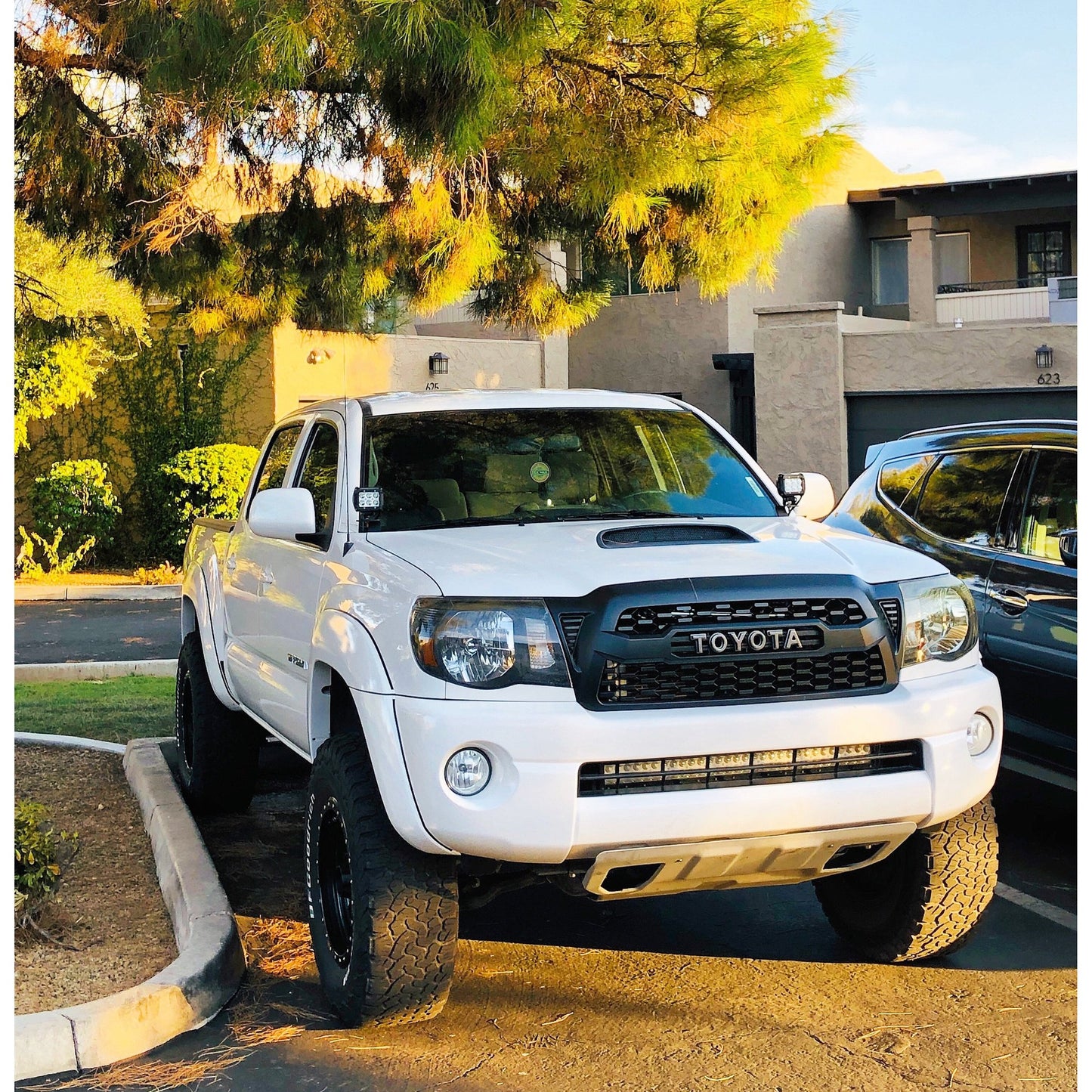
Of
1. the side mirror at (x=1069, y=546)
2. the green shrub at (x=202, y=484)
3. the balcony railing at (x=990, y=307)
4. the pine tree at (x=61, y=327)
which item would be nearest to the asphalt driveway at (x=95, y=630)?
the green shrub at (x=202, y=484)

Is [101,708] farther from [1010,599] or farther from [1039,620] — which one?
[1039,620]

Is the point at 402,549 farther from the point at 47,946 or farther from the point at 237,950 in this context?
the point at 47,946

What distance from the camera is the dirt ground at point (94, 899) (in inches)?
186

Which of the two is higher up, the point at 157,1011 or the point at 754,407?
the point at 754,407

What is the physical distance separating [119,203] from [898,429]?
605 inches

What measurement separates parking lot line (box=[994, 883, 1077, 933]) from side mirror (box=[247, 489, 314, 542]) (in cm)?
313

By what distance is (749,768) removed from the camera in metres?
4.15

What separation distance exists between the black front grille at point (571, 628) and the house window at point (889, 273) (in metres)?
26.8

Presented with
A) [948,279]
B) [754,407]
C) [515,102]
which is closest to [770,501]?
[515,102]

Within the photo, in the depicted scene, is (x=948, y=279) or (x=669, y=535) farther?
(x=948, y=279)

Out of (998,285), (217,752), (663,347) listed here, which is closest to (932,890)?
(217,752)

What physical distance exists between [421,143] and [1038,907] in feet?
13.2

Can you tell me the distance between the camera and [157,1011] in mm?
4441

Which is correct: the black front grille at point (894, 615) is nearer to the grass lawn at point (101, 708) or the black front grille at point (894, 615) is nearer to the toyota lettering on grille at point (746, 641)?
the toyota lettering on grille at point (746, 641)
